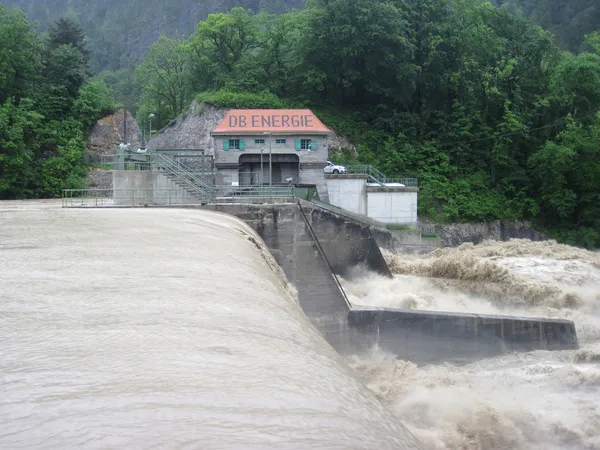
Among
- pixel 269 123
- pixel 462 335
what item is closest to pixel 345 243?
pixel 462 335

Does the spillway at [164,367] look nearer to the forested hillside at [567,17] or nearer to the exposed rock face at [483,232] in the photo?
the exposed rock face at [483,232]

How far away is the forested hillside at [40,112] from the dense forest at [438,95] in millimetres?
2268

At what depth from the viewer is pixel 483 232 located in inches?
1887

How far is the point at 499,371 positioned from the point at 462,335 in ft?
4.77

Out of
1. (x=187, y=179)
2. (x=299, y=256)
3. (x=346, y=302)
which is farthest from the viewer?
(x=187, y=179)

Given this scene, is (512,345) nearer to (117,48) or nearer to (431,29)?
(431,29)

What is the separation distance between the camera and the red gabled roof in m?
40.2

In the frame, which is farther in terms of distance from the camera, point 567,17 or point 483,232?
→ point 567,17

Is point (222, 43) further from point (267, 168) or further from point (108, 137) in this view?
point (267, 168)

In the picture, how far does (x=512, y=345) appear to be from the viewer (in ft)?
57.6

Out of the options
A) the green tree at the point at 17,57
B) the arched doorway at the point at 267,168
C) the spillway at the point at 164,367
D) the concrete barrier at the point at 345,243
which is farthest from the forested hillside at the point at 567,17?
the spillway at the point at 164,367

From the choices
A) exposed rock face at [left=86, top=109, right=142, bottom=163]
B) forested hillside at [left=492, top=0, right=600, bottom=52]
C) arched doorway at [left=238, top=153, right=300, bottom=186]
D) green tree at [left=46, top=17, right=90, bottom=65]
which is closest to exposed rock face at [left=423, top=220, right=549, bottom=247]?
arched doorway at [left=238, top=153, right=300, bottom=186]

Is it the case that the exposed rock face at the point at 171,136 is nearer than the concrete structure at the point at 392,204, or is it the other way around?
the concrete structure at the point at 392,204

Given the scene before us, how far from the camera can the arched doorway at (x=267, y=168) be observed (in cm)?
4103
